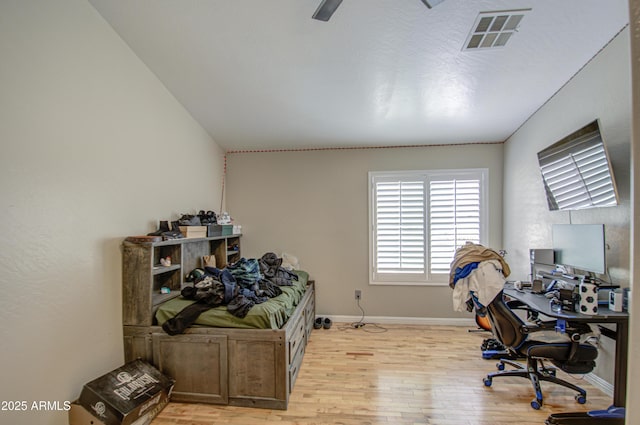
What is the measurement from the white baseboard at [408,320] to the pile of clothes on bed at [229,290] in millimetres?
1292

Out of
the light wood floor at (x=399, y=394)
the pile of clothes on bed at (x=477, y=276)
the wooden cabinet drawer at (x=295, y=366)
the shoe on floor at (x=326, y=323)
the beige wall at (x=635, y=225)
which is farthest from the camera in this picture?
the shoe on floor at (x=326, y=323)

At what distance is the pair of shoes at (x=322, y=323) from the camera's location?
380cm

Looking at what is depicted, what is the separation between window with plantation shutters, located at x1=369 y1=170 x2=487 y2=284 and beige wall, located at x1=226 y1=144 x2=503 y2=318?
13cm

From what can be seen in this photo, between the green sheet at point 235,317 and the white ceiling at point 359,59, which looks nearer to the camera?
the white ceiling at point 359,59

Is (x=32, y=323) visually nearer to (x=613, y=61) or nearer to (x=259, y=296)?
(x=259, y=296)

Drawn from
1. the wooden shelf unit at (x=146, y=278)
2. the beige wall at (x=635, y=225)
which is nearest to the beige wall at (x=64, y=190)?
the wooden shelf unit at (x=146, y=278)

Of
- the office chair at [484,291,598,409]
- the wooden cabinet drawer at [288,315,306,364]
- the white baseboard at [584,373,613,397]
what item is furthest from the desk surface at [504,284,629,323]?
the wooden cabinet drawer at [288,315,306,364]

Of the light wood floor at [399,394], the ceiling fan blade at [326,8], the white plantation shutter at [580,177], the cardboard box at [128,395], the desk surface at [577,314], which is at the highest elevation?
the ceiling fan blade at [326,8]

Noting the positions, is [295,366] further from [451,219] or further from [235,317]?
[451,219]

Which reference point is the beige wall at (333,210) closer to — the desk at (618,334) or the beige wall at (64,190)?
the beige wall at (64,190)

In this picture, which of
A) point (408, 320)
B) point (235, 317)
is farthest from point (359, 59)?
point (408, 320)

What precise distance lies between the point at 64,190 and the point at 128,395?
4.95 ft

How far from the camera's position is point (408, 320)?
154 inches

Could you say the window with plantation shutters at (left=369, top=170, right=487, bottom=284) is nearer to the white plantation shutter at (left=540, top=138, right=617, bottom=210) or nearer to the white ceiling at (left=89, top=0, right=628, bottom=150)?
the white ceiling at (left=89, top=0, right=628, bottom=150)
